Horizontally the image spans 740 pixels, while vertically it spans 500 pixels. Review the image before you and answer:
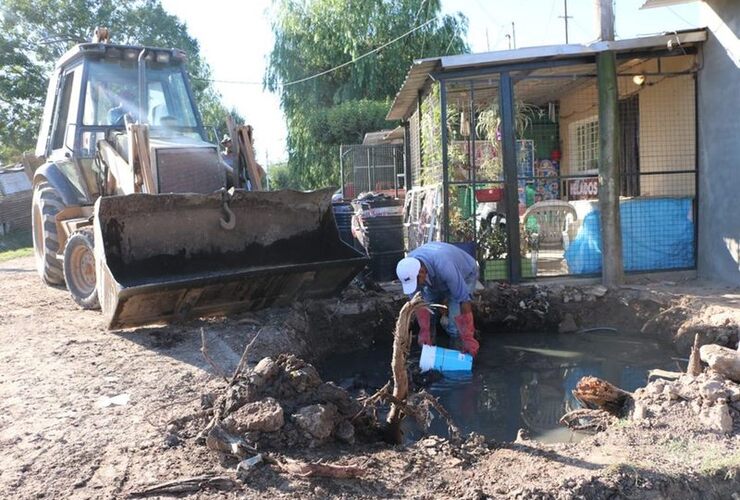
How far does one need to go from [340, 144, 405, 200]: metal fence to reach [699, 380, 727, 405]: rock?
13.5m

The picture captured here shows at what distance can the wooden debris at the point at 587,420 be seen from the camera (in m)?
4.80

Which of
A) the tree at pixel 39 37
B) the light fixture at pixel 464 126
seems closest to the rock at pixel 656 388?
the light fixture at pixel 464 126

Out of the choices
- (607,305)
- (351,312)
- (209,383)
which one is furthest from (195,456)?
(607,305)

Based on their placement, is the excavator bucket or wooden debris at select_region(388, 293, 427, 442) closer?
wooden debris at select_region(388, 293, 427, 442)

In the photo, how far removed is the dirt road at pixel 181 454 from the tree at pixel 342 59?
57.3 ft

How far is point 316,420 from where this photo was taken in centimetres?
406

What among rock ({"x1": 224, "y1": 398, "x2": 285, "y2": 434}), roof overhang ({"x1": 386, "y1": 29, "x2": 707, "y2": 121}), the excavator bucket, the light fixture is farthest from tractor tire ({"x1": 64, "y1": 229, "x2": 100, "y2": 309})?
the light fixture

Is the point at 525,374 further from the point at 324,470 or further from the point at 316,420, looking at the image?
the point at 324,470

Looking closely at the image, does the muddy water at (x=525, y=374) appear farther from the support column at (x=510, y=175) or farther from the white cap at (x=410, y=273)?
the support column at (x=510, y=175)

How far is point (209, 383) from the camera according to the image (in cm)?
520

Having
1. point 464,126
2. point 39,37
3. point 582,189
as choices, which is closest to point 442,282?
point 464,126

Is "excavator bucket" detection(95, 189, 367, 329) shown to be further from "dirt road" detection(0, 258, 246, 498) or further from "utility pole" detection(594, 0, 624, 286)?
"utility pole" detection(594, 0, 624, 286)

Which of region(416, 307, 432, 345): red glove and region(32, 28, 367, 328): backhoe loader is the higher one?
region(32, 28, 367, 328): backhoe loader

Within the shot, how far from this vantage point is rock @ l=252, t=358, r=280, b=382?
14.2ft
